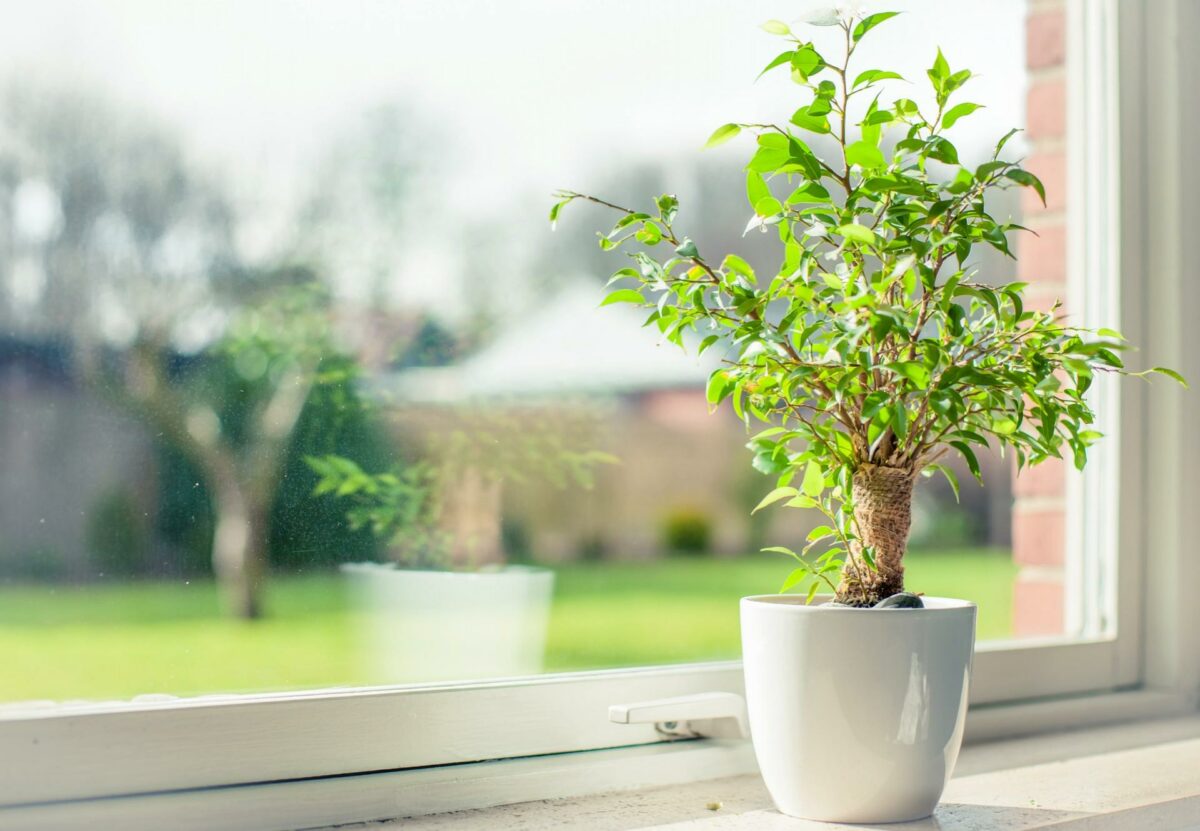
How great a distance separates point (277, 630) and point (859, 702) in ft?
1.49

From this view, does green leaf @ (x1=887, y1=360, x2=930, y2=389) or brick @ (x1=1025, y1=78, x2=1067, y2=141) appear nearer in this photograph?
green leaf @ (x1=887, y1=360, x2=930, y2=389)

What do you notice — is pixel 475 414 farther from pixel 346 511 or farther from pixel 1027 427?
pixel 1027 427

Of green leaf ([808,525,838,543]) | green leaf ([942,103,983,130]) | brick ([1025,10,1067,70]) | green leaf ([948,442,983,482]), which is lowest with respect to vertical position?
green leaf ([808,525,838,543])

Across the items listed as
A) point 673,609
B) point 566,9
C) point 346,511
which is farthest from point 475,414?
point 566,9

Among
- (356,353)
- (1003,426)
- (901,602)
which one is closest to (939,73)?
(1003,426)

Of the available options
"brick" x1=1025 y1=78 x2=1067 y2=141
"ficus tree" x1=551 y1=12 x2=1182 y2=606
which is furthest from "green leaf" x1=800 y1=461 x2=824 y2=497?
"brick" x1=1025 y1=78 x2=1067 y2=141

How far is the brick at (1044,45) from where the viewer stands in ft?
4.80

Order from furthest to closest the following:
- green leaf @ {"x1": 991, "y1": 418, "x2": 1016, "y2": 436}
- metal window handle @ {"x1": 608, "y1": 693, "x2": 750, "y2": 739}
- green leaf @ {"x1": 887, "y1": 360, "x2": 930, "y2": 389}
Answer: metal window handle @ {"x1": 608, "y1": 693, "x2": 750, "y2": 739} < green leaf @ {"x1": 991, "y1": 418, "x2": 1016, "y2": 436} < green leaf @ {"x1": 887, "y1": 360, "x2": 930, "y2": 389}

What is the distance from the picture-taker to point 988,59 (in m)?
1.44

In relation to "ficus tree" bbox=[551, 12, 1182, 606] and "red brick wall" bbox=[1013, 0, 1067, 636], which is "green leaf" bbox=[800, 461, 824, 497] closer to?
"ficus tree" bbox=[551, 12, 1182, 606]

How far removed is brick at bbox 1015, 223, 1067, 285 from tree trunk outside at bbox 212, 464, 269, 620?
97 centimetres

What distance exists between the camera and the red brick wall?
1457 mm

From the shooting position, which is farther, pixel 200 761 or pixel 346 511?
pixel 346 511

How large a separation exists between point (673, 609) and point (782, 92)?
21.4 inches
